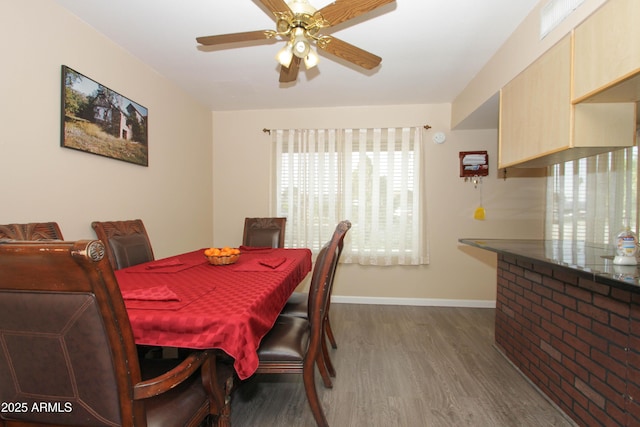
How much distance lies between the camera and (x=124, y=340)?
0.74 metres

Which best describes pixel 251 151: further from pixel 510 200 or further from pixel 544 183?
pixel 544 183

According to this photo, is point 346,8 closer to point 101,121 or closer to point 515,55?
point 515,55

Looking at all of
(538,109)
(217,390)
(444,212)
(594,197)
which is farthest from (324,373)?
(594,197)

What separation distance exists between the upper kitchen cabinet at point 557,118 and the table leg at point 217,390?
207 centimetres

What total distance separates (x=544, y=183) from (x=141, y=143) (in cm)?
426

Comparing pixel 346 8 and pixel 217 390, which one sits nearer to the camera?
pixel 217 390

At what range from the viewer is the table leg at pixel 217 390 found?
3.34 feet

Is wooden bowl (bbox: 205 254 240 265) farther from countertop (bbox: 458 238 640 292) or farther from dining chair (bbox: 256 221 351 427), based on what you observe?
countertop (bbox: 458 238 640 292)

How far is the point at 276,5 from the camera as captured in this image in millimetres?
1422

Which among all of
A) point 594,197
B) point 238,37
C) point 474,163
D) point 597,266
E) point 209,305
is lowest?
point 209,305

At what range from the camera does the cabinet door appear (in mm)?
1644

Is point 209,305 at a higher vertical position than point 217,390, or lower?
higher

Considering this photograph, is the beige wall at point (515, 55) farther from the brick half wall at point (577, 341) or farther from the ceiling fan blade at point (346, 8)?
the brick half wall at point (577, 341)

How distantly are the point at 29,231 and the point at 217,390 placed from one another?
1.33m
